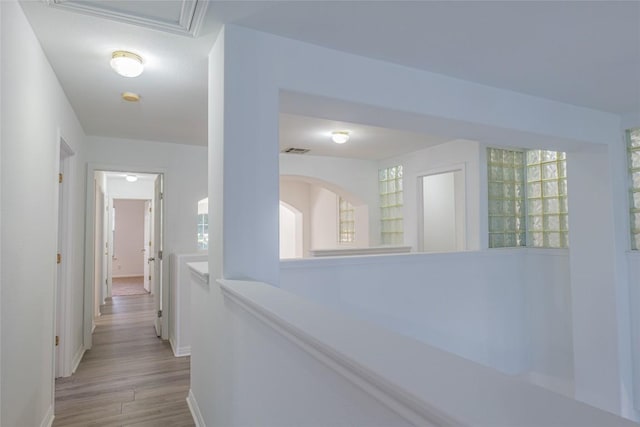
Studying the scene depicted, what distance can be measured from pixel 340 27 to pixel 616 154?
10.0 ft

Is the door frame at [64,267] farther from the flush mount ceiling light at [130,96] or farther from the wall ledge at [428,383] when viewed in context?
the wall ledge at [428,383]

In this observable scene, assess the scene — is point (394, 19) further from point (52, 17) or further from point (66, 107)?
point (66, 107)

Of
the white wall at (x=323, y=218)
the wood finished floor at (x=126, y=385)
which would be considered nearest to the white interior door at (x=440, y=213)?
the white wall at (x=323, y=218)

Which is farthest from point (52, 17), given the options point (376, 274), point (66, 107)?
point (376, 274)

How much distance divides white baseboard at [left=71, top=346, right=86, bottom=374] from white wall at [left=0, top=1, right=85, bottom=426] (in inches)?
35.5

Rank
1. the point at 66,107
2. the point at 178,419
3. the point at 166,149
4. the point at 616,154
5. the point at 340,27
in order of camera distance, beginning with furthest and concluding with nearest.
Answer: the point at 166,149
the point at 616,154
the point at 66,107
the point at 178,419
the point at 340,27

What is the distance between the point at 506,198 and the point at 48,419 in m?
4.56

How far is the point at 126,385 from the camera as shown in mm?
2986

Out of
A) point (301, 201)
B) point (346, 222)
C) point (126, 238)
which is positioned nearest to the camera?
point (346, 222)

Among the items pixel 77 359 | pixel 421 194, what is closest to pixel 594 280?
pixel 421 194

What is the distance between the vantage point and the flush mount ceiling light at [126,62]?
2.11m

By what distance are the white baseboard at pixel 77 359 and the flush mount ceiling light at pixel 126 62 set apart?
263 centimetres

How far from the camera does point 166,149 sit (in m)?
4.30

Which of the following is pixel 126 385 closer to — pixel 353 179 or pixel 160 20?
pixel 160 20
